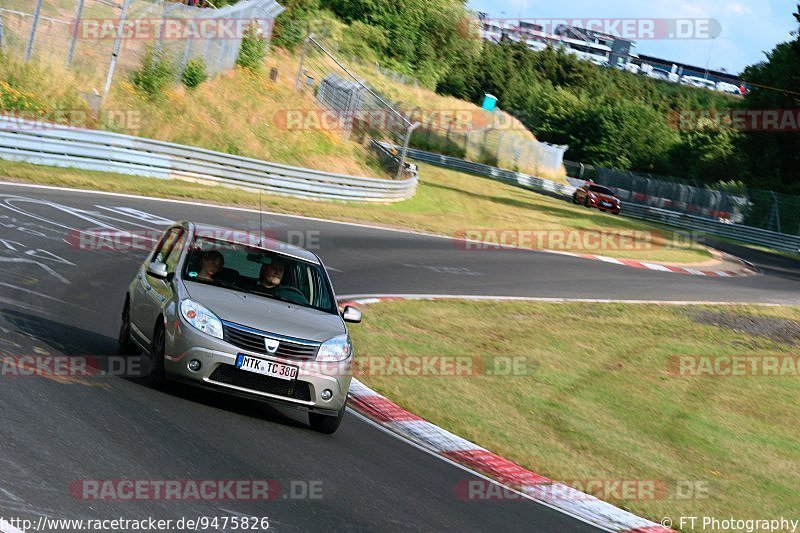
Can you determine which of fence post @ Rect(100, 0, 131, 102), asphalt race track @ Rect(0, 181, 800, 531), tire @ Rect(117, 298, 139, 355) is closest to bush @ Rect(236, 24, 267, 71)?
fence post @ Rect(100, 0, 131, 102)

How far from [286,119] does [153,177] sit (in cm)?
1235

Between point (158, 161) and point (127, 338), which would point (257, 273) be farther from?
point (158, 161)

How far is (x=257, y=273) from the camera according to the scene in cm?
1017

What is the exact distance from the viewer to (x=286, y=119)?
130 feet

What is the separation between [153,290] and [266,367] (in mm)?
1676

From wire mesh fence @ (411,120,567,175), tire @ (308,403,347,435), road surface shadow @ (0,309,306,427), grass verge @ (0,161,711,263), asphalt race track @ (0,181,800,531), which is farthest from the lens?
wire mesh fence @ (411,120,567,175)

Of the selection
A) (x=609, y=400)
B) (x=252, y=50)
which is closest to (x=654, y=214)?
(x=252, y=50)

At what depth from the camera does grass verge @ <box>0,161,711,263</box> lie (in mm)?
25172

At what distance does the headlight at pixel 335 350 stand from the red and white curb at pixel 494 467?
131 cm

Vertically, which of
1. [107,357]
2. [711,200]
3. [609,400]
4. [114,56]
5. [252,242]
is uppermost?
[114,56]

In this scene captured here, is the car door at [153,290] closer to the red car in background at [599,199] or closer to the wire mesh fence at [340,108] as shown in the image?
the wire mesh fence at [340,108]

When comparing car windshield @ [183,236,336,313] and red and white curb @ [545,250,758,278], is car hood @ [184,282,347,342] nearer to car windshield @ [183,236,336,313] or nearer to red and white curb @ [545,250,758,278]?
car windshield @ [183,236,336,313]

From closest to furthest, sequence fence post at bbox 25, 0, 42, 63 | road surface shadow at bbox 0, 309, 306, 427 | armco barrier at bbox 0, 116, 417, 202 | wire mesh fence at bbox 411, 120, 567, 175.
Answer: road surface shadow at bbox 0, 309, 306, 427
armco barrier at bbox 0, 116, 417, 202
fence post at bbox 25, 0, 42, 63
wire mesh fence at bbox 411, 120, 567, 175

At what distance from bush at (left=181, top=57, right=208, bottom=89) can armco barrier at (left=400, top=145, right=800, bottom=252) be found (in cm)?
2771
